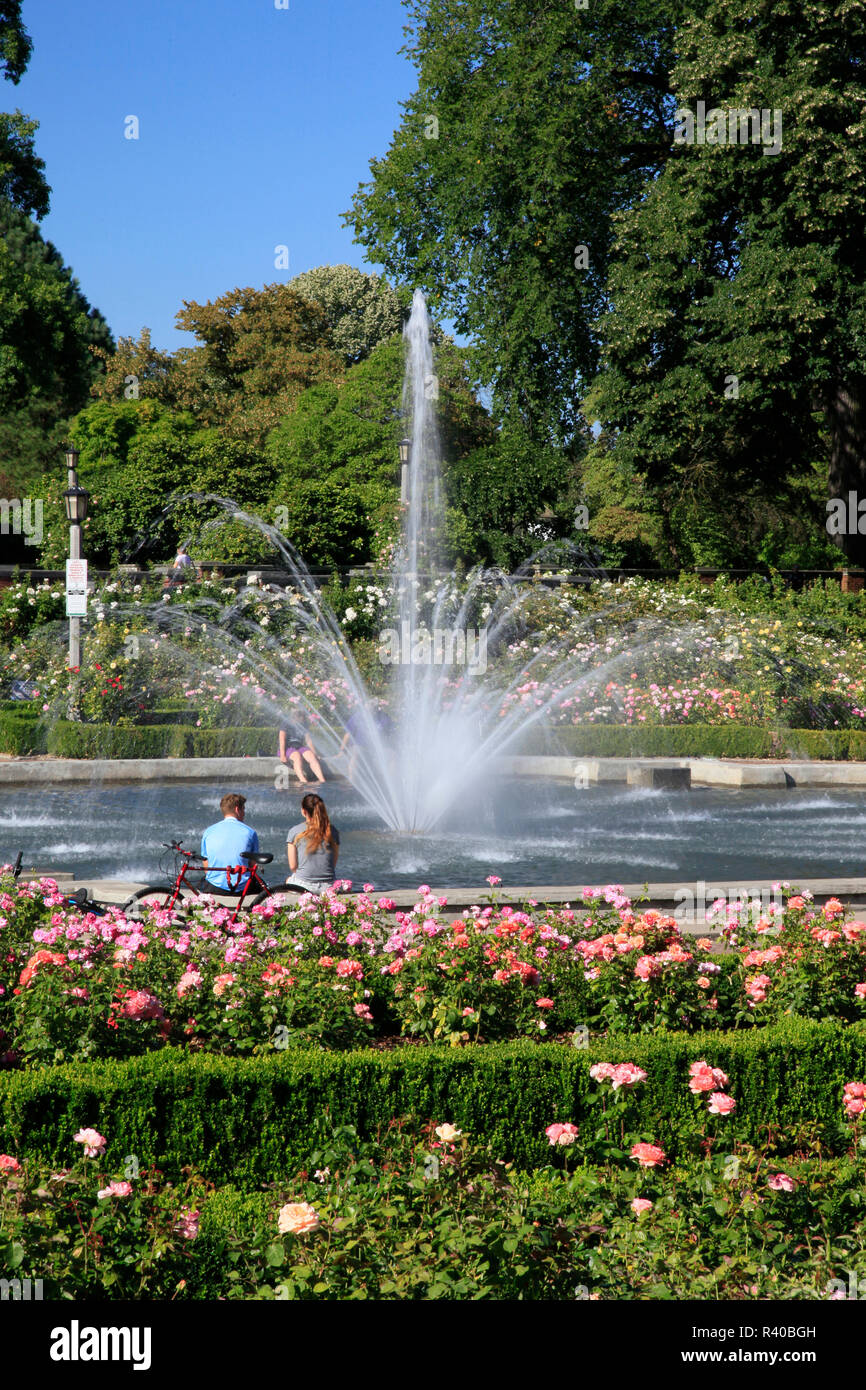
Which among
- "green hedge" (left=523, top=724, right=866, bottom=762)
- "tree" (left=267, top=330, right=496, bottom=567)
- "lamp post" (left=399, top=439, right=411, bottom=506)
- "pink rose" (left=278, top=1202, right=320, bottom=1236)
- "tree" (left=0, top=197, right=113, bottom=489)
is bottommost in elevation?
"pink rose" (left=278, top=1202, right=320, bottom=1236)

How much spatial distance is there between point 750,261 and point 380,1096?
23434mm

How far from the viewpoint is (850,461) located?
97.0 feet

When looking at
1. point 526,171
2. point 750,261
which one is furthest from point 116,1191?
point 526,171

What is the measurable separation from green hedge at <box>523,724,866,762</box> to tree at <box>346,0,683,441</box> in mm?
13909

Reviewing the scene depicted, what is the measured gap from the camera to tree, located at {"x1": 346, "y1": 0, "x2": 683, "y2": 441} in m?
27.8

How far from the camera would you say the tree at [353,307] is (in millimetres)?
57094

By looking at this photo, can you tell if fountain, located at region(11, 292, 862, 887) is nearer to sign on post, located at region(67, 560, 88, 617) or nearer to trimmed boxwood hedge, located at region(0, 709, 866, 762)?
trimmed boxwood hedge, located at region(0, 709, 866, 762)

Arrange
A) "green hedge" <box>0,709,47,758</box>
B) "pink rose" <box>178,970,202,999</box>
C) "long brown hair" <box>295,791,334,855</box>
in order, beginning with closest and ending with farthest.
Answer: "pink rose" <box>178,970,202,999</box> < "long brown hair" <box>295,791,334,855</box> < "green hedge" <box>0,709,47,758</box>

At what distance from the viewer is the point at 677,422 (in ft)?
89.5

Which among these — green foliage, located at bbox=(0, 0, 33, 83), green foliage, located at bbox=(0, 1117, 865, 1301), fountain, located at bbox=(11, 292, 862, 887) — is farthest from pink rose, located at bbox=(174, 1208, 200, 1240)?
green foliage, located at bbox=(0, 0, 33, 83)

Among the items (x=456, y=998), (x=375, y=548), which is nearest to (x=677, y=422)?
(x=375, y=548)

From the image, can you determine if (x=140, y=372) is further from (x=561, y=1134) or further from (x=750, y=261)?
(x=561, y=1134)

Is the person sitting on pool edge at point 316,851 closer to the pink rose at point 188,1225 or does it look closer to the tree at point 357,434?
the pink rose at point 188,1225
